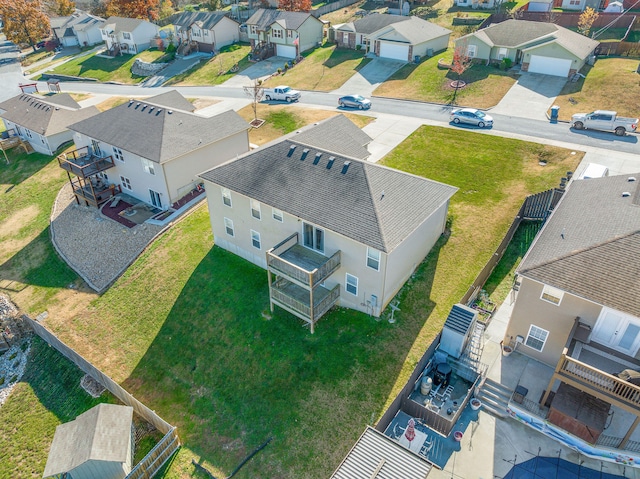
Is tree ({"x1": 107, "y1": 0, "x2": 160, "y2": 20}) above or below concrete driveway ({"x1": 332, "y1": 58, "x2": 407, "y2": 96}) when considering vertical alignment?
above

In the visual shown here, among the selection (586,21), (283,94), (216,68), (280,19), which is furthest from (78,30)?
(586,21)

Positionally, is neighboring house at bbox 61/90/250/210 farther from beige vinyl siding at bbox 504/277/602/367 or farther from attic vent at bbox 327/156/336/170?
beige vinyl siding at bbox 504/277/602/367

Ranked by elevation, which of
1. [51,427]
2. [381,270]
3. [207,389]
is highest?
[381,270]

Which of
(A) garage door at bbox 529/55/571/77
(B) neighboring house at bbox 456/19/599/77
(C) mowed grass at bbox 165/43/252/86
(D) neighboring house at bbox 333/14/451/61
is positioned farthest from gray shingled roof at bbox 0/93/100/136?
(A) garage door at bbox 529/55/571/77

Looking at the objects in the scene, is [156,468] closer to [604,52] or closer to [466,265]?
[466,265]

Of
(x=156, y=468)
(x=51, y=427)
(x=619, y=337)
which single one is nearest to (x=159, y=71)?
(x=51, y=427)

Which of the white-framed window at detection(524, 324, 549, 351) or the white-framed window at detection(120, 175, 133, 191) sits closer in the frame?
the white-framed window at detection(524, 324, 549, 351)

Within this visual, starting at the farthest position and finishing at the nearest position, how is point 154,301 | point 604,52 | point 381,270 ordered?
point 604,52 < point 154,301 < point 381,270
